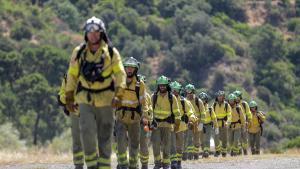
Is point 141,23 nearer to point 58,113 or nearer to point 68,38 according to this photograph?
point 68,38

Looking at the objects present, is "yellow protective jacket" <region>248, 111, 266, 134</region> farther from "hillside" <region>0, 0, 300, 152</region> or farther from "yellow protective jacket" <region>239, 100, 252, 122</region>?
"hillside" <region>0, 0, 300, 152</region>

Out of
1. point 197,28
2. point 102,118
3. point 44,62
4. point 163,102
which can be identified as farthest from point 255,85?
point 102,118

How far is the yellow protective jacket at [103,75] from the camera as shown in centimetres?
1275

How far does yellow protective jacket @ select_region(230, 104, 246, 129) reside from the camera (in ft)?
110

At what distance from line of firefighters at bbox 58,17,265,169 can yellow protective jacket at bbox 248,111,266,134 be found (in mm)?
7542

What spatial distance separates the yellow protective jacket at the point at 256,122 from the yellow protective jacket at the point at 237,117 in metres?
2.80

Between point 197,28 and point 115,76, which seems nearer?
point 115,76

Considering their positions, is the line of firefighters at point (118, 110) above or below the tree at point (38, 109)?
below

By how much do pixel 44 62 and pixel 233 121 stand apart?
39.4 meters

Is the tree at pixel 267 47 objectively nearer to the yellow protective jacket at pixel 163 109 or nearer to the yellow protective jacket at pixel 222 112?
the yellow protective jacket at pixel 222 112

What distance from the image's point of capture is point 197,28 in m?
100

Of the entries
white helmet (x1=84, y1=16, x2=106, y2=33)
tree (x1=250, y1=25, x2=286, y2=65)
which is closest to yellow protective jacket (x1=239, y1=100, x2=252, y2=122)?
white helmet (x1=84, y1=16, x2=106, y2=33)

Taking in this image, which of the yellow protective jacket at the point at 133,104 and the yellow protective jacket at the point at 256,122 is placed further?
the yellow protective jacket at the point at 256,122

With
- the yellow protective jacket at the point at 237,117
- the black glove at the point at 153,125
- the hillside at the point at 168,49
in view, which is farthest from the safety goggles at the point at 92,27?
the hillside at the point at 168,49
